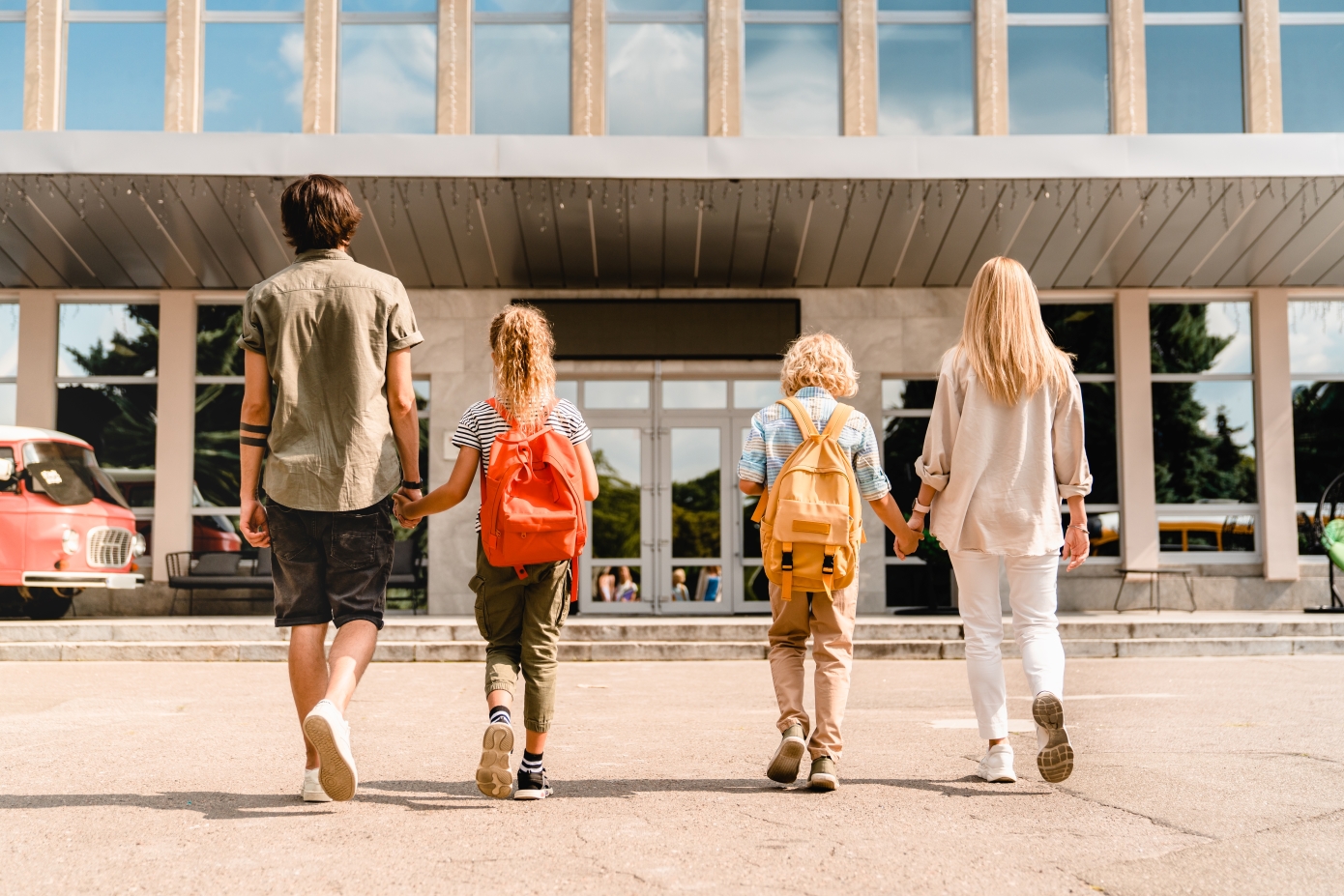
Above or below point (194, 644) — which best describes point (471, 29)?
above

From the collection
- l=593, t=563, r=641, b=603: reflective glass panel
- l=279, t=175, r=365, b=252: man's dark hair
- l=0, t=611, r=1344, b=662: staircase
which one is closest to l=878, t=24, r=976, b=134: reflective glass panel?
Answer: l=593, t=563, r=641, b=603: reflective glass panel

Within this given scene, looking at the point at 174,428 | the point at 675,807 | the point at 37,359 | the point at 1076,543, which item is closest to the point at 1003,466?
the point at 1076,543

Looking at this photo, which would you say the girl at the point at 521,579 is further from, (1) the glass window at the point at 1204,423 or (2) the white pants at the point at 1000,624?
(1) the glass window at the point at 1204,423

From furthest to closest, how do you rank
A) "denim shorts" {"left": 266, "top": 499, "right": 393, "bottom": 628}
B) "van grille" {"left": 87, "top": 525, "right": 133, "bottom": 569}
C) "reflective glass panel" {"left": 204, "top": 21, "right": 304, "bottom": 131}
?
"reflective glass panel" {"left": 204, "top": 21, "right": 304, "bottom": 131}, "van grille" {"left": 87, "top": 525, "right": 133, "bottom": 569}, "denim shorts" {"left": 266, "top": 499, "right": 393, "bottom": 628}

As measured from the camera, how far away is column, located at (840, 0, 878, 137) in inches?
593

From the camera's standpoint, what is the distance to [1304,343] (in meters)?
15.8

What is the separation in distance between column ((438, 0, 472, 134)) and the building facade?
0.15 ft

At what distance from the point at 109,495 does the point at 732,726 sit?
33.8 feet

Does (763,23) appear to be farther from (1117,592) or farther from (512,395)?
(512,395)

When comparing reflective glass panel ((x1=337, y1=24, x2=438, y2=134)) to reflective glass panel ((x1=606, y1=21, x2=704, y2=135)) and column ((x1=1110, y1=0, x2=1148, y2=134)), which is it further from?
column ((x1=1110, y1=0, x2=1148, y2=134))

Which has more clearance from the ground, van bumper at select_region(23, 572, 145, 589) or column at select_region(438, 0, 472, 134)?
column at select_region(438, 0, 472, 134)

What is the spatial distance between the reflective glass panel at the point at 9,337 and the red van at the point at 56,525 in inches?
95.6

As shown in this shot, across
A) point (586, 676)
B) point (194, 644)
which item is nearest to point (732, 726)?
point (586, 676)

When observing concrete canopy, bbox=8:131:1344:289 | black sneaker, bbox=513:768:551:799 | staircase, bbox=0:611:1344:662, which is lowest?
staircase, bbox=0:611:1344:662
